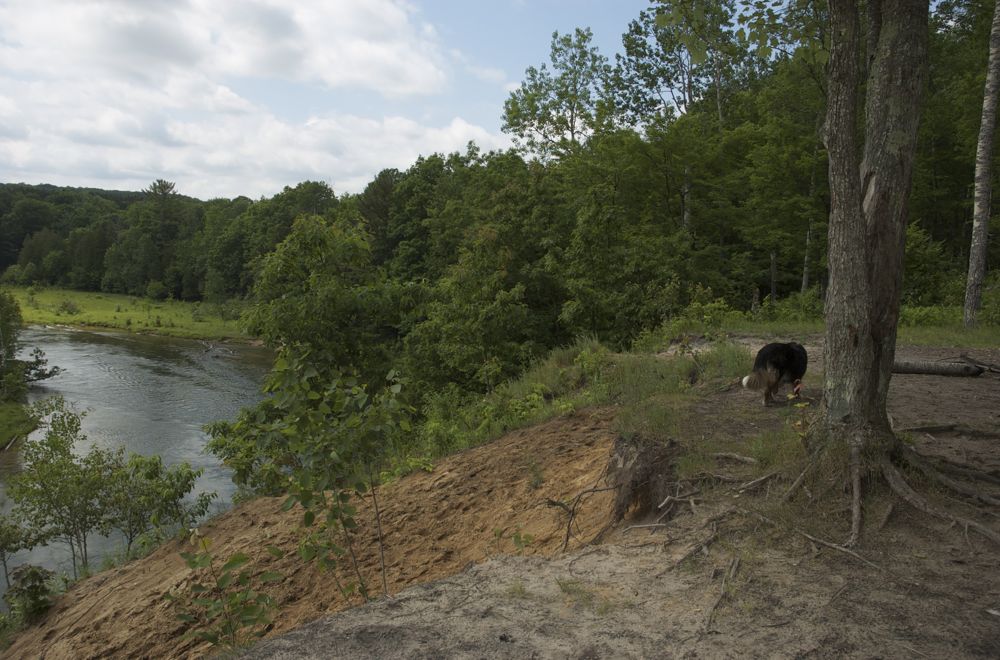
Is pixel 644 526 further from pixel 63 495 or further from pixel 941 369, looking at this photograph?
pixel 63 495

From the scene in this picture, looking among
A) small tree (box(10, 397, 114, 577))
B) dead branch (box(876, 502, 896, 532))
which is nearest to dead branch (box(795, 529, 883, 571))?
dead branch (box(876, 502, 896, 532))

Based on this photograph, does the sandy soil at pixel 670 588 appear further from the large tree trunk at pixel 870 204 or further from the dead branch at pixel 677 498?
the large tree trunk at pixel 870 204

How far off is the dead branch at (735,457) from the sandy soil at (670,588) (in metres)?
0.07

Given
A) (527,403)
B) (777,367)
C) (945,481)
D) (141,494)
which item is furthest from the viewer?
(141,494)

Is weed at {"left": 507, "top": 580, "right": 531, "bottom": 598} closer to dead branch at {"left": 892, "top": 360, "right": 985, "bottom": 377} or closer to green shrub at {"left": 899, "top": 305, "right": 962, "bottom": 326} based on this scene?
dead branch at {"left": 892, "top": 360, "right": 985, "bottom": 377}

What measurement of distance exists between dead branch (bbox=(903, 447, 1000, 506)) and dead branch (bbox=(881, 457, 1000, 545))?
0.64 ft

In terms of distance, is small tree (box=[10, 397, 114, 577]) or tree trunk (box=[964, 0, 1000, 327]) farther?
small tree (box=[10, 397, 114, 577])

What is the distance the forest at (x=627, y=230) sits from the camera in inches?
578

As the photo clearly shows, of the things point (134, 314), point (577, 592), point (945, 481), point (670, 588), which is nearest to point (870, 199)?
point (945, 481)

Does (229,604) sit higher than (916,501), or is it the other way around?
(916,501)

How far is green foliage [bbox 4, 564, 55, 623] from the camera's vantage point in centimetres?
923

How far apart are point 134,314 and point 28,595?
68779 millimetres

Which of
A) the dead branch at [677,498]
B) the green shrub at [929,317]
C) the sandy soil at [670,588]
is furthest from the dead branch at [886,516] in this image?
the green shrub at [929,317]

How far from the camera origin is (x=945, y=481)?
4.38 meters
